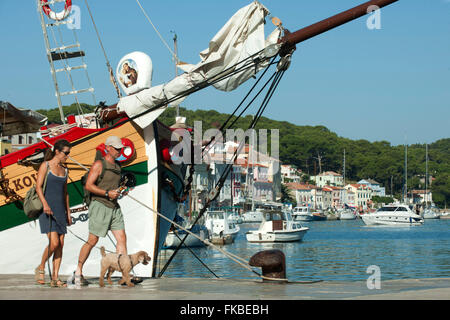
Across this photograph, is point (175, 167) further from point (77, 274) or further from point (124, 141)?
point (77, 274)

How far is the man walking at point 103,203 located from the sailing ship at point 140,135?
2.83 meters

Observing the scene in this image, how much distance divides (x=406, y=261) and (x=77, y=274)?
87.3ft

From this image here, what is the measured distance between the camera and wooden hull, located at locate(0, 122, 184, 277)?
38.8 feet

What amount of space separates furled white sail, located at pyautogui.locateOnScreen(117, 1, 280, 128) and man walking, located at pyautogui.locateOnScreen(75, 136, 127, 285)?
119 inches

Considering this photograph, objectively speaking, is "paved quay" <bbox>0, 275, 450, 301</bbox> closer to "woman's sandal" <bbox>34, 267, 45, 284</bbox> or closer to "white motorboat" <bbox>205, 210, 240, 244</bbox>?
"woman's sandal" <bbox>34, 267, 45, 284</bbox>

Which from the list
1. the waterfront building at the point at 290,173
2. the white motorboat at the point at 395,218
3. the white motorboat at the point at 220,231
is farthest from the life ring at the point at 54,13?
the waterfront building at the point at 290,173

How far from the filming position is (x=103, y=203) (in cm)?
862

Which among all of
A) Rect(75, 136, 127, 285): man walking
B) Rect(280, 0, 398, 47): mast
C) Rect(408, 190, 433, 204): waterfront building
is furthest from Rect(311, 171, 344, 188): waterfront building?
Rect(75, 136, 127, 285): man walking

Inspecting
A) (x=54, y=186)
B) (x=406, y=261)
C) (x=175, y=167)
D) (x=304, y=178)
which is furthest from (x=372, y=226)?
(x=304, y=178)

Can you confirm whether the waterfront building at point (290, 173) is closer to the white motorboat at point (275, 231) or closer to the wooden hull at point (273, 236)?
the white motorboat at point (275, 231)

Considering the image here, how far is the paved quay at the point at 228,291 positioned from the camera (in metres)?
7.05

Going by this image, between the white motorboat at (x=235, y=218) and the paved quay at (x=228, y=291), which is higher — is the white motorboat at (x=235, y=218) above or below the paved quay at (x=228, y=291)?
below

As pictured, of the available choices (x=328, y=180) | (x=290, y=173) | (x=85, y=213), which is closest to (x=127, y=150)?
(x=85, y=213)

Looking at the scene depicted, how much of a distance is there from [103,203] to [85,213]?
3.58m
